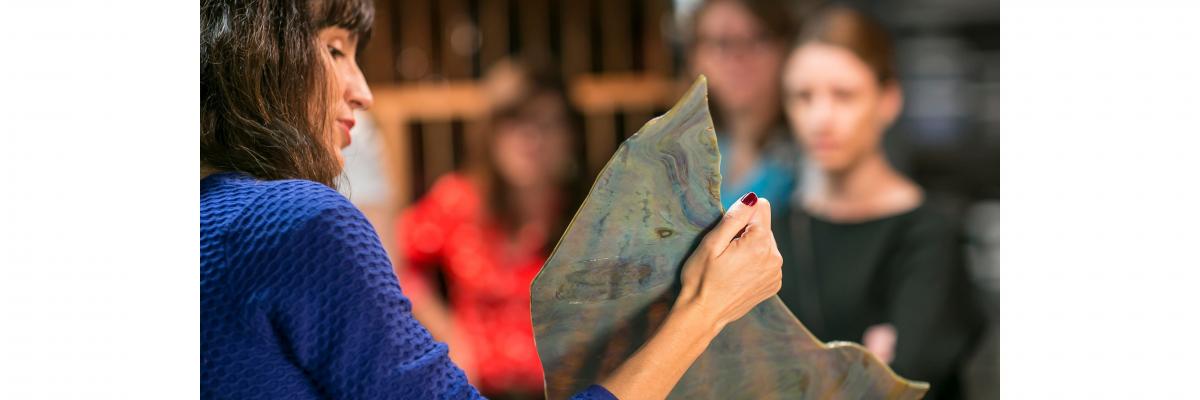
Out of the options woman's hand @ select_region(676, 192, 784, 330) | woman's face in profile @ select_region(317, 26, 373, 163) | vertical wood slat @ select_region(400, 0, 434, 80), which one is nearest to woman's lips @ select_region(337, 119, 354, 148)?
woman's face in profile @ select_region(317, 26, 373, 163)

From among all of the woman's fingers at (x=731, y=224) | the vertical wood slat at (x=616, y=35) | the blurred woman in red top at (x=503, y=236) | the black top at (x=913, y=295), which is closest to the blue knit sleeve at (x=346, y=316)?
the woman's fingers at (x=731, y=224)

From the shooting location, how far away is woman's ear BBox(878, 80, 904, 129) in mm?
2346

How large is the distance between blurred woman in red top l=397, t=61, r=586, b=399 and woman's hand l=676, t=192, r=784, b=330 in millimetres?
1760

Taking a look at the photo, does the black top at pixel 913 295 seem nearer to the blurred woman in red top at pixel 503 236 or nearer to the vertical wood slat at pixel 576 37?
the blurred woman in red top at pixel 503 236

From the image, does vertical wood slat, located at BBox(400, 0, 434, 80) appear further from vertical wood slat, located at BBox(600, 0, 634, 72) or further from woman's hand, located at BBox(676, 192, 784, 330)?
woman's hand, located at BBox(676, 192, 784, 330)

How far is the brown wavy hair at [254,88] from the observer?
2.46ft

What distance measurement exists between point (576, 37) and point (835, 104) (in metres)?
0.86

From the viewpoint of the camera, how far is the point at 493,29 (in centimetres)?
298

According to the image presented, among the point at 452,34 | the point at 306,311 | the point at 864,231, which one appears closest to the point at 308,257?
the point at 306,311
